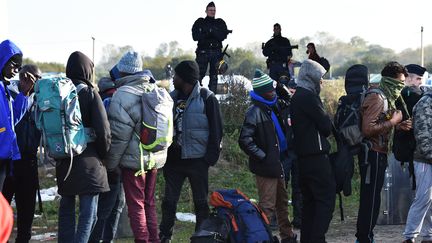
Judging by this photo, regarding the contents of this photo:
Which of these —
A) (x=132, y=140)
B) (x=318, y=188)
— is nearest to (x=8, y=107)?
(x=132, y=140)

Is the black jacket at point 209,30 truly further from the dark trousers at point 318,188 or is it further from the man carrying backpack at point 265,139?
the dark trousers at point 318,188

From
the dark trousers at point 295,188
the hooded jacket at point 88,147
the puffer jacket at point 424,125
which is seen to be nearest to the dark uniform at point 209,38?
the dark trousers at point 295,188

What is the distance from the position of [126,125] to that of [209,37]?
24.7 feet

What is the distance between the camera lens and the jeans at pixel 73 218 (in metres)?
6.49

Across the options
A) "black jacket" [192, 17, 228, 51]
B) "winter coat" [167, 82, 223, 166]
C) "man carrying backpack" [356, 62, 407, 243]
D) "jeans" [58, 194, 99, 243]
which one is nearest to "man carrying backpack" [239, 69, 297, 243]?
"winter coat" [167, 82, 223, 166]

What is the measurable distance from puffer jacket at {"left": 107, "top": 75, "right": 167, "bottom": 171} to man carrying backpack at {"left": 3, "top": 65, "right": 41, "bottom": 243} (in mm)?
967

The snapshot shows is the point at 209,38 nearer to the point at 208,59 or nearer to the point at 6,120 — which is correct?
the point at 208,59

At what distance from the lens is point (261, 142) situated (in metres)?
7.73

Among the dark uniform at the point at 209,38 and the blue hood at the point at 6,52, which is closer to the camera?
the blue hood at the point at 6,52

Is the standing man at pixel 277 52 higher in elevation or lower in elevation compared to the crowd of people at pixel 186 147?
higher

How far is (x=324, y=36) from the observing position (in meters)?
140

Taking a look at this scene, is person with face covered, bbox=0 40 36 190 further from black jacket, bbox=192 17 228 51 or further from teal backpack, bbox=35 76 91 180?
black jacket, bbox=192 17 228 51

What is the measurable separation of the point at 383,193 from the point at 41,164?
624 cm

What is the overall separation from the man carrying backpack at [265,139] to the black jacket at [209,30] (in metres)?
6.44
